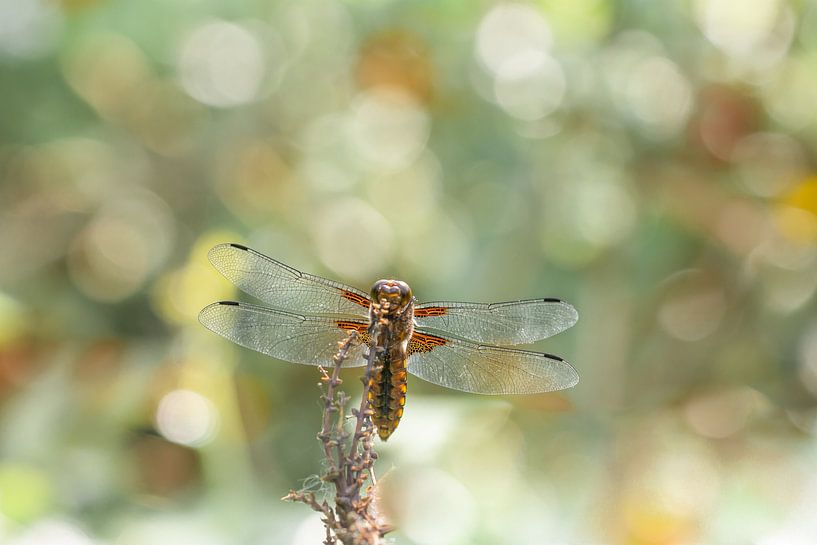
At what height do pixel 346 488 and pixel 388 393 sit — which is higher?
pixel 388 393

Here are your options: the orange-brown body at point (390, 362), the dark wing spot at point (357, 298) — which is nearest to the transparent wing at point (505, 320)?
the dark wing spot at point (357, 298)

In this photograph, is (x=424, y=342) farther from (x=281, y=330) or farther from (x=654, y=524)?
(x=654, y=524)

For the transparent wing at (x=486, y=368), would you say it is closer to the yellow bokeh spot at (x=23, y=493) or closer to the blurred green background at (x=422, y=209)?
the blurred green background at (x=422, y=209)

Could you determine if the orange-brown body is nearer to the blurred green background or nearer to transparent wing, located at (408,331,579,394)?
transparent wing, located at (408,331,579,394)

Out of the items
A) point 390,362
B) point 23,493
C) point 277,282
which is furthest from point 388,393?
point 23,493

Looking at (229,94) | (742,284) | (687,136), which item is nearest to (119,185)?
(229,94)
